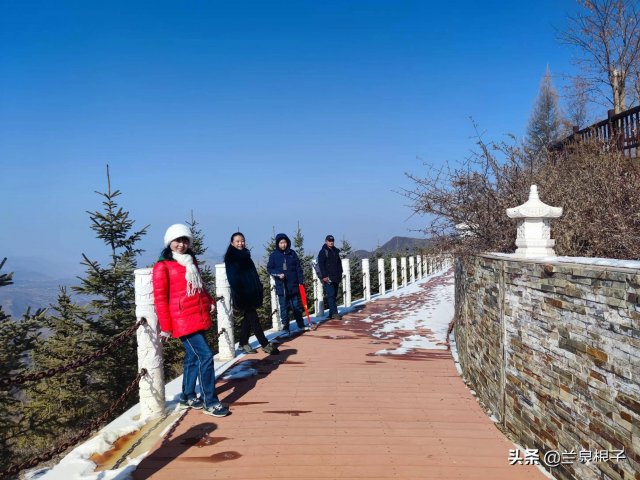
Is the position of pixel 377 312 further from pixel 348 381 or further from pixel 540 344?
pixel 540 344

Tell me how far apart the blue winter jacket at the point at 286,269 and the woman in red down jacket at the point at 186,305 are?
370cm

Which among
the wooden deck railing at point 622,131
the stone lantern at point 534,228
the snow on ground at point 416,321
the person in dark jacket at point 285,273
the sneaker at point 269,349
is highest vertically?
the wooden deck railing at point 622,131

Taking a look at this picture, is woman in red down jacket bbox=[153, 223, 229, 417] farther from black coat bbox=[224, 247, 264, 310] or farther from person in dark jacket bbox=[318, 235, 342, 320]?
person in dark jacket bbox=[318, 235, 342, 320]

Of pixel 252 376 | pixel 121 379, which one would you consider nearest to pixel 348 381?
pixel 252 376

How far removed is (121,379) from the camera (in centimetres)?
1254

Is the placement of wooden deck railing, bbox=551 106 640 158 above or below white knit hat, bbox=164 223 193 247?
above

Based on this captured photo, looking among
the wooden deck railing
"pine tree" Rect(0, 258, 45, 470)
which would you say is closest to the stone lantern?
the wooden deck railing

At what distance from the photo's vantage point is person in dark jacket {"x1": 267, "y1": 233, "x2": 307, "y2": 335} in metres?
8.04

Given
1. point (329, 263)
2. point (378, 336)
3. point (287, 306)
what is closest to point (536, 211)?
point (378, 336)

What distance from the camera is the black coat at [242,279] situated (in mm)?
5996

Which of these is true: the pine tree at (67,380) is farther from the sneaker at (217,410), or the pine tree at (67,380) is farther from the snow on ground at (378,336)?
the sneaker at (217,410)

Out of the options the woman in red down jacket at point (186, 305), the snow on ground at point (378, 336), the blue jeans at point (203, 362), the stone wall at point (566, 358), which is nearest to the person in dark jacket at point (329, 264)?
the snow on ground at point (378, 336)

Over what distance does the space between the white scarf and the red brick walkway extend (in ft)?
3.91

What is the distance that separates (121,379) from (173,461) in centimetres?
1049
